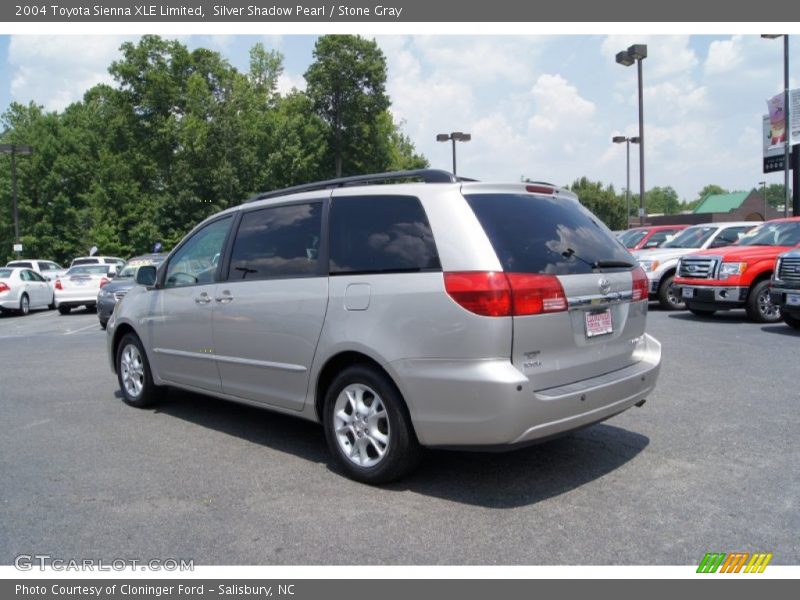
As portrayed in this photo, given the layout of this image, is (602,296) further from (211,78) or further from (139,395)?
(211,78)

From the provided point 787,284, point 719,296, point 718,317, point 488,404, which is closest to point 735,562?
point 488,404

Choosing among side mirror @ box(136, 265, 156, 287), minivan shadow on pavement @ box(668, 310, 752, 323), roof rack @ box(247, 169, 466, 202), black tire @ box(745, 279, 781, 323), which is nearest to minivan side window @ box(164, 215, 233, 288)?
side mirror @ box(136, 265, 156, 287)

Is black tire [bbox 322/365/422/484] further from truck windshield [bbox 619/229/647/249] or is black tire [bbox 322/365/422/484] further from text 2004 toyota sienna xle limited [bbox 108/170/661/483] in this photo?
truck windshield [bbox 619/229/647/249]

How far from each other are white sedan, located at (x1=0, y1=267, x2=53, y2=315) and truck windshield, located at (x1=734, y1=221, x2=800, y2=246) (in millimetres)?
19276

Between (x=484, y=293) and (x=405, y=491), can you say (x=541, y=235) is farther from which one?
(x=405, y=491)

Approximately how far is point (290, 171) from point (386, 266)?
41.0 meters

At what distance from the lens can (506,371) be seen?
141 inches

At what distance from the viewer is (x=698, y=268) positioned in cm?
1172

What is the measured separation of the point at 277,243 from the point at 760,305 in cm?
947

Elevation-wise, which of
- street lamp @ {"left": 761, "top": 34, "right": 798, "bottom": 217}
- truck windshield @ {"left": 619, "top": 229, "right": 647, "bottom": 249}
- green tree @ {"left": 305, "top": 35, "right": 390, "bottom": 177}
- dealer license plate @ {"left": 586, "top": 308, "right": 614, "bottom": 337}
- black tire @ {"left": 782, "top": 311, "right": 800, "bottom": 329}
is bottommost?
black tire @ {"left": 782, "top": 311, "right": 800, "bottom": 329}

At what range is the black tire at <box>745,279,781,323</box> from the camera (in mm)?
11117

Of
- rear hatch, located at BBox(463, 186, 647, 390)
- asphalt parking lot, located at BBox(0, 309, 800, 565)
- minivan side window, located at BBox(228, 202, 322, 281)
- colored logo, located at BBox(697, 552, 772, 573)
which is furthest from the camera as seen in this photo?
minivan side window, located at BBox(228, 202, 322, 281)

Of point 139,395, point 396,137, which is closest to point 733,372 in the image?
point 139,395

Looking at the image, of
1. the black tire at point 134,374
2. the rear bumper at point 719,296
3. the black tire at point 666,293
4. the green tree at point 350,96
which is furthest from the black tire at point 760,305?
the green tree at point 350,96
